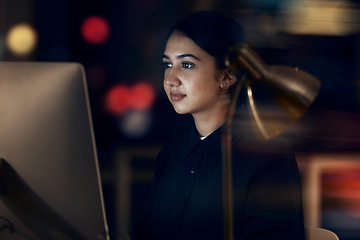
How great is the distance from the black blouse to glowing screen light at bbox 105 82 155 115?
163 centimetres

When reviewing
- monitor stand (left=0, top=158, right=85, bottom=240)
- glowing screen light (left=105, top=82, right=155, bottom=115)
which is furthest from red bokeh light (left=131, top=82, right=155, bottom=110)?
monitor stand (left=0, top=158, right=85, bottom=240)

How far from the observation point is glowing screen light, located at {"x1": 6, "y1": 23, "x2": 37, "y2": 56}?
241 centimetres

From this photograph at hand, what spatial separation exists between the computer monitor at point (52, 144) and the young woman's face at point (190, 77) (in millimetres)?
548

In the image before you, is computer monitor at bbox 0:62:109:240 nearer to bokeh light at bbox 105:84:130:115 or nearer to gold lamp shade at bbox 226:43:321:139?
gold lamp shade at bbox 226:43:321:139

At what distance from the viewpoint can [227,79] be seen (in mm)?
1269

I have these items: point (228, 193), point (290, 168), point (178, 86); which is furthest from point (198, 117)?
point (228, 193)

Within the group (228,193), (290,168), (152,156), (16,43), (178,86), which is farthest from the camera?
(152,156)

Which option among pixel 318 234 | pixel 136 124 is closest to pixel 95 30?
pixel 136 124

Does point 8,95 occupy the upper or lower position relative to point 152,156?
upper

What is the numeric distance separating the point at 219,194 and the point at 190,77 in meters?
0.36

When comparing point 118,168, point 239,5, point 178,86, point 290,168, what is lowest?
point 118,168

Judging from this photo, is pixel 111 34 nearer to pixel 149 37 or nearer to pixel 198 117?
pixel 149 37

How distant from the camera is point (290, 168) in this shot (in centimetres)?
105

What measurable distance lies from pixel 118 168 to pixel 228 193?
2.14 metres
